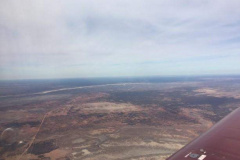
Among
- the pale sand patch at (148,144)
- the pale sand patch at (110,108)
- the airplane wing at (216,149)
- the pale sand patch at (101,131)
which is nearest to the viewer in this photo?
the airplane wing at (216,149)

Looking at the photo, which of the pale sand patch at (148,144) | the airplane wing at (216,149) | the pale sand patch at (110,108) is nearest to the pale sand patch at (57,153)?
the pale sand patch at (148,144)

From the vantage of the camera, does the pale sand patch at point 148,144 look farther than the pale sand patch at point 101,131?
No

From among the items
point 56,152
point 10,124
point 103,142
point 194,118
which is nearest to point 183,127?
point 194,118

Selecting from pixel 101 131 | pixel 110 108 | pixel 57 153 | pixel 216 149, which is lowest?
pixel 57 153

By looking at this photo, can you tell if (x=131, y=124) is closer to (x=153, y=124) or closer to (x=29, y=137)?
(x=153, y=124)

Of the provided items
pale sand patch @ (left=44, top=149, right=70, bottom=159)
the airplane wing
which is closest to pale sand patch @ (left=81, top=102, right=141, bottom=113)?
pale sand patch @ (left=44, top=149, right=70, bottom=159)

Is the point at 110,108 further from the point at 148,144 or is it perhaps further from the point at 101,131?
the point at 148,144

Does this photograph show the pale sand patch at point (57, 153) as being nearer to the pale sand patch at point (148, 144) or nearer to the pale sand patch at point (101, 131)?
the pale sand patch at point (148, 144)

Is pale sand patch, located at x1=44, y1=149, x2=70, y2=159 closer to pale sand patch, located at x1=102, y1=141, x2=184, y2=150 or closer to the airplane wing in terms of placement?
pale sand patch, located at x1=102, y1=141, x2=184, y2=150

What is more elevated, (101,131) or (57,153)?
(101,131)

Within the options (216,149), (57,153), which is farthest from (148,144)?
(216,149)

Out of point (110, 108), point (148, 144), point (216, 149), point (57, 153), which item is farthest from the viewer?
point (110, 108)
